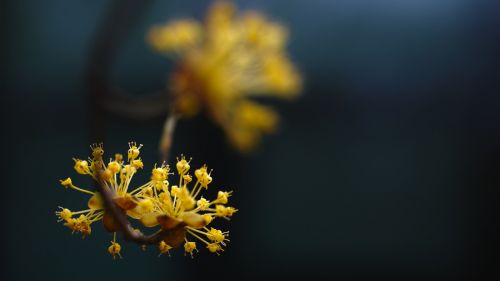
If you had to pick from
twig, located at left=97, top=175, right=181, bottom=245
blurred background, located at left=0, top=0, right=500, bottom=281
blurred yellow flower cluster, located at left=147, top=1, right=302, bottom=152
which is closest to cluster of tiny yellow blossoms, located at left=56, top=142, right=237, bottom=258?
twig, located at left=97, top=175, right=181, bottom=245

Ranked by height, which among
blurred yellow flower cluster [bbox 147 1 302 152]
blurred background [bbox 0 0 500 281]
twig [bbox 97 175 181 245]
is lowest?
twig [bbox 97 175 181 245]

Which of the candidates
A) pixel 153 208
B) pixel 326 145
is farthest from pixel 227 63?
pixel 326 145

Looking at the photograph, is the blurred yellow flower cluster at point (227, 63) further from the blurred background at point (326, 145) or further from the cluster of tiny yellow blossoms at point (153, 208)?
the blurred background at point (326, 145)

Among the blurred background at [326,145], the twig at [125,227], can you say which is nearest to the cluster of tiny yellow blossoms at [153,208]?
the twig at [125,227]

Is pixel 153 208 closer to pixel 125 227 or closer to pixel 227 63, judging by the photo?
pixel 125 227

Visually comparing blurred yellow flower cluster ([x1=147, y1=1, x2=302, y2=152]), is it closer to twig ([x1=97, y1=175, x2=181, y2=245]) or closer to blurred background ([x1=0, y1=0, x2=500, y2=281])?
twig ([x1=97, y1=175, x2=181, y2=245])

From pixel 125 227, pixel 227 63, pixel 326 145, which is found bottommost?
pixel 125 227
